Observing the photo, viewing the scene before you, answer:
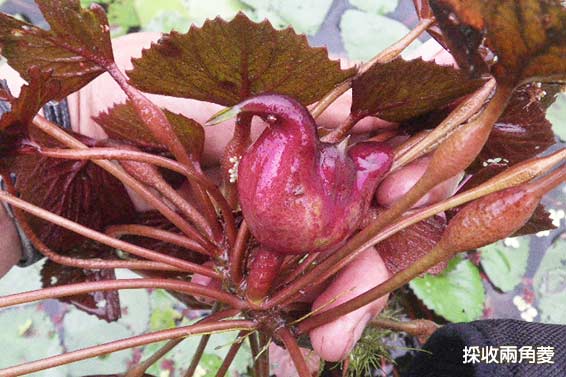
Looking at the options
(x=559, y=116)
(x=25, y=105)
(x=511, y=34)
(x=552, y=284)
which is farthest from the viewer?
(x=559, y=116)

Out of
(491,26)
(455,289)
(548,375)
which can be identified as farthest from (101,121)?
(455,289)

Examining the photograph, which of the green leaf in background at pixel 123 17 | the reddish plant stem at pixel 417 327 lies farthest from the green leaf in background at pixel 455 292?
the green leaf in background at pixel 123 17

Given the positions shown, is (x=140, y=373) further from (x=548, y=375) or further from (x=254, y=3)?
(x=254, y=3)

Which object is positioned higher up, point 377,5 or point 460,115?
point 377,5

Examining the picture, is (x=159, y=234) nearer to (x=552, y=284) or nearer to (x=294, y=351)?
(x=294, y=351)

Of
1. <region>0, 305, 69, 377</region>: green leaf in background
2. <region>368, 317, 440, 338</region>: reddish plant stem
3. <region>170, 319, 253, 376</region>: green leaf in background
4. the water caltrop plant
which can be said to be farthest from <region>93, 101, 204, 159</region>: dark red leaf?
<region>0, 305, 69, 377</region>: green leaf in background

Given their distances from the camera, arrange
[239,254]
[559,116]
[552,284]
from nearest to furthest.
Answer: [239,254], [552,284], [559,116]

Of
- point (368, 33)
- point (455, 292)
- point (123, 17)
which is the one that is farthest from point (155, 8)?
point (455, 292)

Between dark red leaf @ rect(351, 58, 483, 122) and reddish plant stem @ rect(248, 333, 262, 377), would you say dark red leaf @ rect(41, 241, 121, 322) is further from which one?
dark red leaf @ rect(351, 58, 483, 122)
